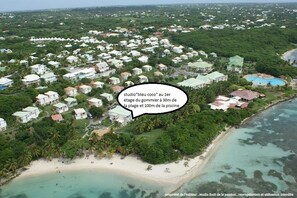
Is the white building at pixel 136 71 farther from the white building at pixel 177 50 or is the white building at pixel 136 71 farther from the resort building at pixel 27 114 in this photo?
the resort building at pixel 27 114

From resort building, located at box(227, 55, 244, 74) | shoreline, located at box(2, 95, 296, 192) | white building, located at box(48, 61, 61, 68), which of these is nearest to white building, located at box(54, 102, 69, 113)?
Result: shoreline, located at box(2, 95, 296, 192)

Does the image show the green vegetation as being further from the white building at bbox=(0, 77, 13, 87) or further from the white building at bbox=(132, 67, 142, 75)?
the white building at bbox=(0, 77, 13, 87)

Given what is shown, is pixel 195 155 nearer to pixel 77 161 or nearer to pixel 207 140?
pixel 207 140

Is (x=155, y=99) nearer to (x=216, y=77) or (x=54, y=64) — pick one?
(x=216, y=77)

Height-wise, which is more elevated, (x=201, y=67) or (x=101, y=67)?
(x=101, y=67)

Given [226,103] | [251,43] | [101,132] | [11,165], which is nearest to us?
[11,165]

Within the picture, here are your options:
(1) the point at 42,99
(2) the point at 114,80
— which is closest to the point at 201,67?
(2) the point at 114,80

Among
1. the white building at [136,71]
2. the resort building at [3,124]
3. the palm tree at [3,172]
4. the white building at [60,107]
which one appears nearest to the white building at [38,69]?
the white building at [136,71]
